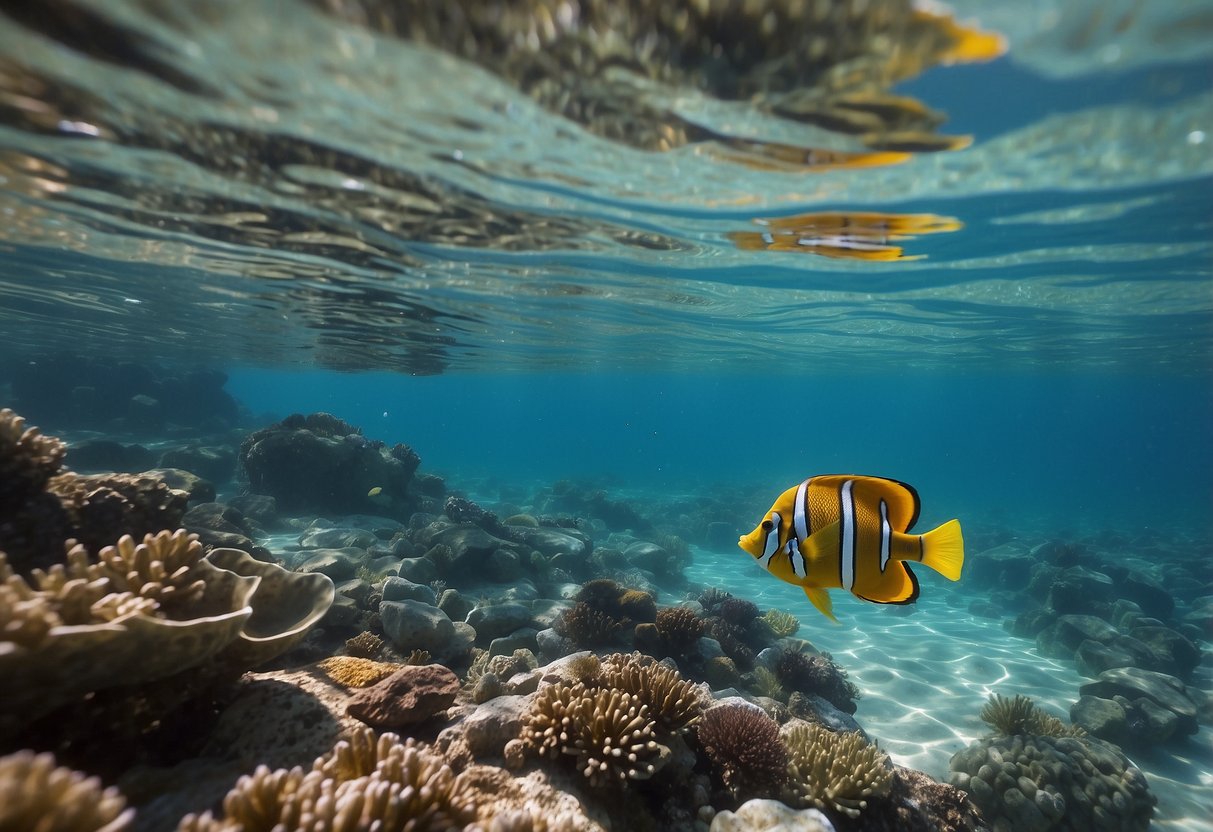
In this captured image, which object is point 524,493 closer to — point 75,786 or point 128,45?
point 128,45

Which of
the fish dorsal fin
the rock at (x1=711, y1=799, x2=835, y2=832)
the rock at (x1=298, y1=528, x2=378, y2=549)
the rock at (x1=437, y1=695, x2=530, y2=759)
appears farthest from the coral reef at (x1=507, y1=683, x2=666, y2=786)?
the rock at (x1=298, y1=528, x2=378, y2=549)

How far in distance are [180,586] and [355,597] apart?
4755 mm

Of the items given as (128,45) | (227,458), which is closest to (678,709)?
(128,45)

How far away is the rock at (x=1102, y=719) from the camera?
32.8ft

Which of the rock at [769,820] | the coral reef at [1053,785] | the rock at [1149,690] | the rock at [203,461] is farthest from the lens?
the rock at [203,461]

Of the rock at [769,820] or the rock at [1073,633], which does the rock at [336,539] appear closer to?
the rock at [769,820]

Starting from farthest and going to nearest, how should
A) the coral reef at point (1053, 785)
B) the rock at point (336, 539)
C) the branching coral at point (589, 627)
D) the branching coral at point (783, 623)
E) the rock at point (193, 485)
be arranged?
the rock at point (336, 539) → the rock at point (193, 485) → the branching coral at point (783, 623) → the branching coral at point (589, 627) → the coral reef at point (1053, 785)

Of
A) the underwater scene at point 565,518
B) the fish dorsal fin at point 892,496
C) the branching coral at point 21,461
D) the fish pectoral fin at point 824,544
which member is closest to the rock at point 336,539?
the underwater scene at point 565,518

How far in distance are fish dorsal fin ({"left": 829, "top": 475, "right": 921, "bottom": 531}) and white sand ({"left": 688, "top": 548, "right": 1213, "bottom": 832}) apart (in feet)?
25.4

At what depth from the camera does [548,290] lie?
18.0 metres

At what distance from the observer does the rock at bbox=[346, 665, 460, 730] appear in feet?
13.5

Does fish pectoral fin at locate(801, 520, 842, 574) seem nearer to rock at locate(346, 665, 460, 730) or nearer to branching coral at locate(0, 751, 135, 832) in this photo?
branching coral at locate(0, 751, 135, 832)

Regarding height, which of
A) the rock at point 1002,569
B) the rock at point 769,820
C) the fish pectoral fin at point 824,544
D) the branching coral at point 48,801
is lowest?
the rock at point 1002,569

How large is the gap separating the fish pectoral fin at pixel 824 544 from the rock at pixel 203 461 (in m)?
24.9
